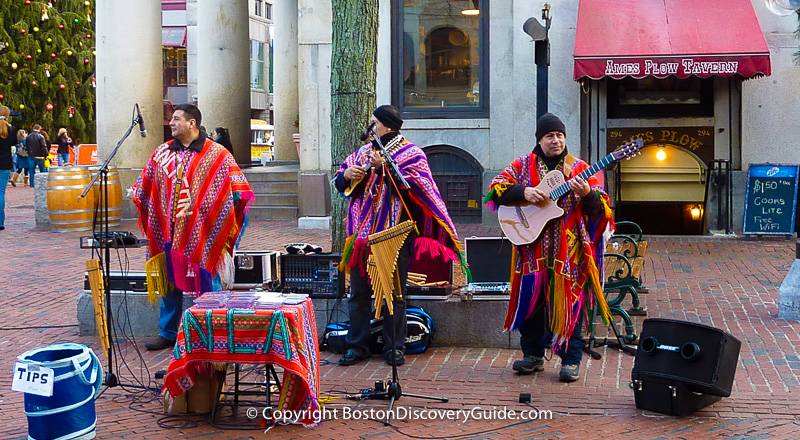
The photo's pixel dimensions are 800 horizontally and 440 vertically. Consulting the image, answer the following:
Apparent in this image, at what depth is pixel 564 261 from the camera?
23.3 ft

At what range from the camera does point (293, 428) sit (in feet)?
20.3

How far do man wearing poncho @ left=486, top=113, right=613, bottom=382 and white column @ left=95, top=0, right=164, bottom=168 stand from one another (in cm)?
1197

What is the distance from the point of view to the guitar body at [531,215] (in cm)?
703

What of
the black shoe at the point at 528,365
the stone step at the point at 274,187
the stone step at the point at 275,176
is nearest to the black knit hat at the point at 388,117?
the black shoe at the point at 528,365

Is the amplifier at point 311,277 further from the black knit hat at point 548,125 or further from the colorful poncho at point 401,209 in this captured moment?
the black knit hat at point 548,125

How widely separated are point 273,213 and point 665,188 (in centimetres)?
625

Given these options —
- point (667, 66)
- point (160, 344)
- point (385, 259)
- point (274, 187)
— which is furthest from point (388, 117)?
point (274, 187)

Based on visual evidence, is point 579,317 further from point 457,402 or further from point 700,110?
point 700,110

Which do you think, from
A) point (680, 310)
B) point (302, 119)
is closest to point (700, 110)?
point (302, 119)

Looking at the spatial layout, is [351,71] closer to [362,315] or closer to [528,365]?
[362,315]

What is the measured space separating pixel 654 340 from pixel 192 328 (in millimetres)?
2699

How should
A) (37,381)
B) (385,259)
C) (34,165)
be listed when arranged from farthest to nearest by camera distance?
(34,165)
(385,259)
(37,381)

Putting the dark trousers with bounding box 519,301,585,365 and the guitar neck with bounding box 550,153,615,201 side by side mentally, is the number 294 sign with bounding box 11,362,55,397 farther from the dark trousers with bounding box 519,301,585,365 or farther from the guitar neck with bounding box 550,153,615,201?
the guitar neck with bounding box 550,153,615,201

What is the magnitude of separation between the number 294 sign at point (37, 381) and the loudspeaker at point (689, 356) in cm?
331
